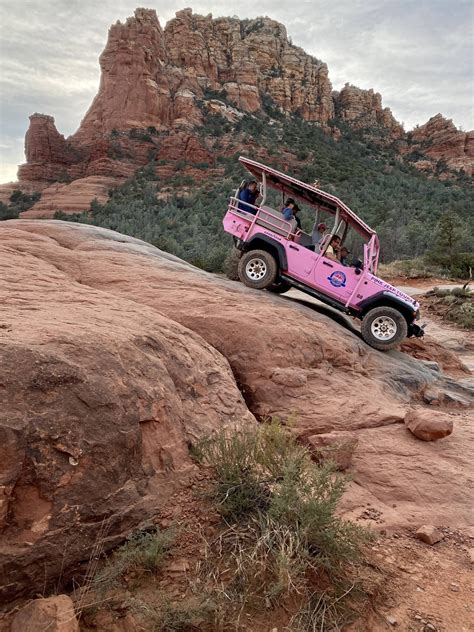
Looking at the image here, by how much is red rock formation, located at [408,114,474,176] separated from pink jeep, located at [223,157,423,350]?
70948mm

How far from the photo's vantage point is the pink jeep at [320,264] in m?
7.11

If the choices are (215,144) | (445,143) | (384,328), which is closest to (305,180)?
(215,144)

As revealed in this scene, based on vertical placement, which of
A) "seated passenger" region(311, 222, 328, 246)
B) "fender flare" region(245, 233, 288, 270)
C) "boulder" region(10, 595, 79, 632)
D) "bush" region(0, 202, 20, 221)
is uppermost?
"seated passenger" region(311, 222, 328, 246)

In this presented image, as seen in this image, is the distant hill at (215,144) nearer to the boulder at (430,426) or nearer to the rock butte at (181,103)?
the rock butte at (181,103)

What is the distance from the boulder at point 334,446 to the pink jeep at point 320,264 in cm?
→ 313

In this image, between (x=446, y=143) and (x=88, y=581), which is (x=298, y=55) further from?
(x=88, y=581)

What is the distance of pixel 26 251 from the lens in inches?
235

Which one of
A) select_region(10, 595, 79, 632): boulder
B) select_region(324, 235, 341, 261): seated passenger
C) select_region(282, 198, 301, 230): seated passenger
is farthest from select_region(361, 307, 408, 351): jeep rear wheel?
select_region(10, 595, 79, 632): boulder

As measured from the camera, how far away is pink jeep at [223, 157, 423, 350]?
711 cm

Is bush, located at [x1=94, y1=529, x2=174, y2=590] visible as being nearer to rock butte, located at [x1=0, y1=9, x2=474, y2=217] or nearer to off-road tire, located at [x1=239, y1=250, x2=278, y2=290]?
off-road tire, located at [x1=239, y1=250, x2=278, y2=290]

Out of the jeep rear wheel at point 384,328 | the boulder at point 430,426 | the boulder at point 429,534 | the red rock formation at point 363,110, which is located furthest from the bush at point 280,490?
the red rock formation at point 363,110

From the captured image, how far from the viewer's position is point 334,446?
13.0 ft

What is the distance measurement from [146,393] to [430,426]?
3.27 m

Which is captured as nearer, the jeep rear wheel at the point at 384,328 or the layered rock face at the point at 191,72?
the jeep rear wheel at the point at 384,328
